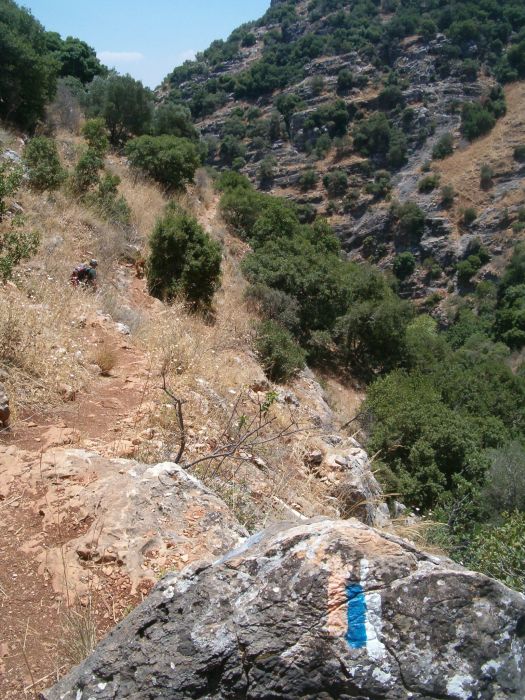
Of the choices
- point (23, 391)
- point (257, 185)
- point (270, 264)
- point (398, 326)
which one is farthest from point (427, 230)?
point (23, 391)

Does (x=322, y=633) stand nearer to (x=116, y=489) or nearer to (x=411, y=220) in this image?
(x=116, y=489)

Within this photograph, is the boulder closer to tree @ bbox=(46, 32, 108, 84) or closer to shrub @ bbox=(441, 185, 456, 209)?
tree @ bbox=(46, 32, 108, 84)

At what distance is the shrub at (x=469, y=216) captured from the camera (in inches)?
1607

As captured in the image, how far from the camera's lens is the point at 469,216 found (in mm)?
40969

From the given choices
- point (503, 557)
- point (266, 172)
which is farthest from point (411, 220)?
point (503, 557)

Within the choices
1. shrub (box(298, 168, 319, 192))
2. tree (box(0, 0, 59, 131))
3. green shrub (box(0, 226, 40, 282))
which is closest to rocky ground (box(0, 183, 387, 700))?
green shrub (box(0, 226, 40, 282))

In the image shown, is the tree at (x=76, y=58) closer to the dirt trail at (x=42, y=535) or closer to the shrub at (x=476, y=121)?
the dirt trail at (x=42, y=535)

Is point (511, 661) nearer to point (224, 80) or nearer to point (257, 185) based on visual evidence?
point (257, 185)

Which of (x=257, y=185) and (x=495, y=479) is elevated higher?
(x=257, y=185)

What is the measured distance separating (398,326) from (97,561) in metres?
13.3

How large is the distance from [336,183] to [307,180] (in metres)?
2.45

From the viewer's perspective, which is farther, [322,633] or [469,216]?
[469,216]

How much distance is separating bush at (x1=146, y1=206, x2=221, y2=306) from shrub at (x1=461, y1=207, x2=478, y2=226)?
35108mm

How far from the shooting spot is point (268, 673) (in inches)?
56.6
